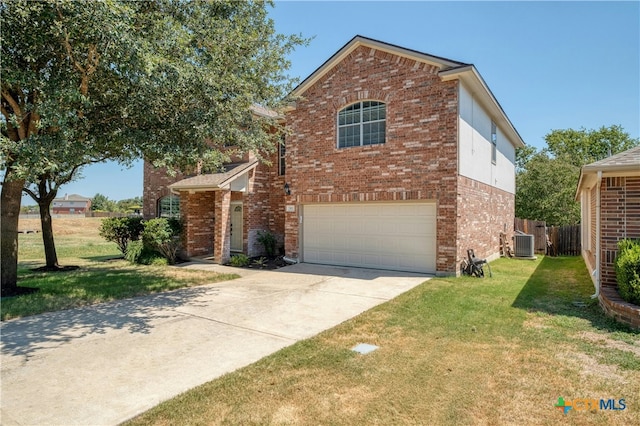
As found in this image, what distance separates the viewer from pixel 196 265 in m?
13.3

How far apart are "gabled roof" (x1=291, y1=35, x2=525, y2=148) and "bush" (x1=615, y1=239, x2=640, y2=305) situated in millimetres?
6237

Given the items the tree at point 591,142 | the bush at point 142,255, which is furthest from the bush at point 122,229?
the tree at point 591,142

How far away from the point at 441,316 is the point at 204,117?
6.30 m

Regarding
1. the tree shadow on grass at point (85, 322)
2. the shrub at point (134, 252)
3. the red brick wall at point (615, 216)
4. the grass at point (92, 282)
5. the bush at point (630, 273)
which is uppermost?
the red brick wall at point (615, 216)

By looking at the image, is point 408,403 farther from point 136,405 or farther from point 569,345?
point 569,345

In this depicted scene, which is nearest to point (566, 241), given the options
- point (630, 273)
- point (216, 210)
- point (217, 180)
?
point (630, 273)

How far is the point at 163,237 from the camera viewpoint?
13.9m

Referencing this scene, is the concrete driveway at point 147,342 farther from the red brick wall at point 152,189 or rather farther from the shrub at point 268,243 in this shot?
the red brick wall at point 152,189

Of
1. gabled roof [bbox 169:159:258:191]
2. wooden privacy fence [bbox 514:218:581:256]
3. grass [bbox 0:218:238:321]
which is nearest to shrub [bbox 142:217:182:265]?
grass [bbox 0:218:238:321]

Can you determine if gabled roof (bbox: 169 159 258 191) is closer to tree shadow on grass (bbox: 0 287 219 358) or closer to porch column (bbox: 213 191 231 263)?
porch column (bbox: 213 191 231 263)

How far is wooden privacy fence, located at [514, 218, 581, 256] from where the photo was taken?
17.4 meters

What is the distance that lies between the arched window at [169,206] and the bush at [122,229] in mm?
2231

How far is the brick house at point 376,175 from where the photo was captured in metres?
10.6

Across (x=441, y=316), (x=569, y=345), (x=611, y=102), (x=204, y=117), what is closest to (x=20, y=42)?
(x=204, y=117)
